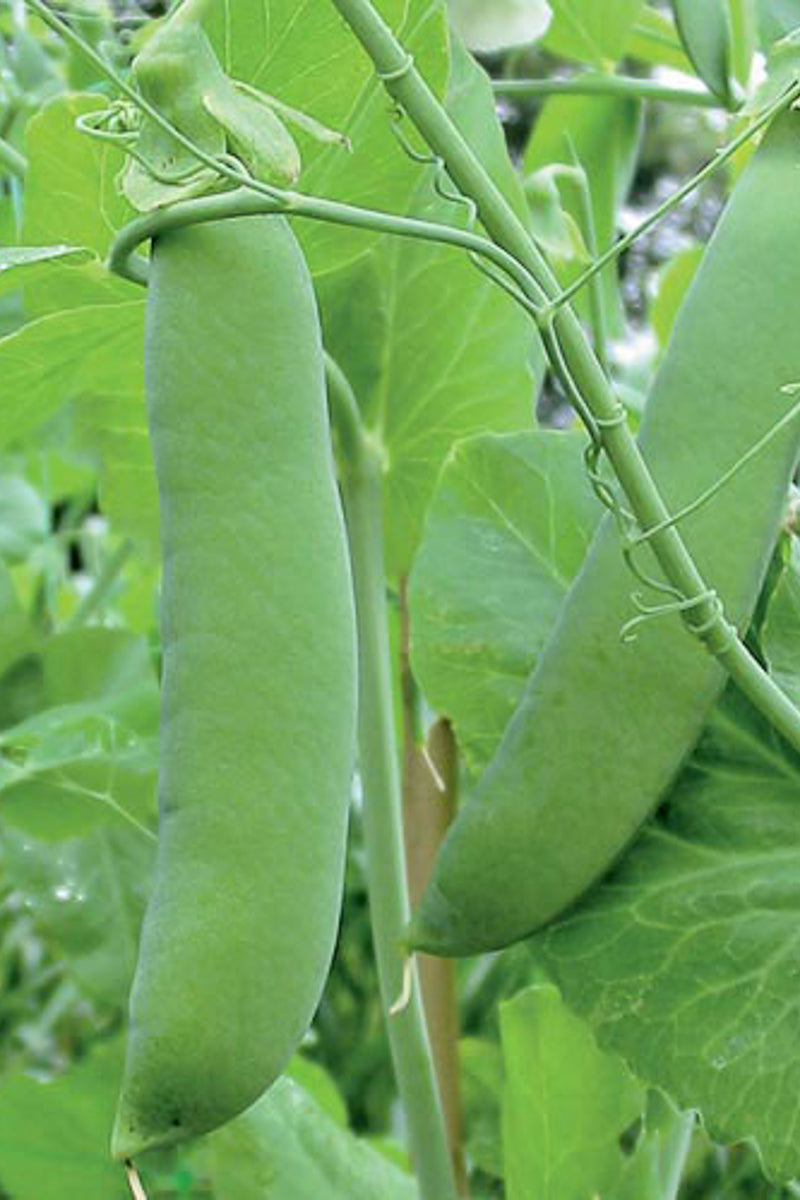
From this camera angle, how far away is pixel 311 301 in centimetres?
55

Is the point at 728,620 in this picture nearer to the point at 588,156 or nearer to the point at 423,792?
the point at 423,792

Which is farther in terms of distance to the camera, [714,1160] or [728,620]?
[714,1160]

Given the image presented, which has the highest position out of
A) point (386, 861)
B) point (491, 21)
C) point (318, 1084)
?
point (491, 21)

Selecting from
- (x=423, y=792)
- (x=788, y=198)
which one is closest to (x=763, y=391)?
(x=788, y=198)

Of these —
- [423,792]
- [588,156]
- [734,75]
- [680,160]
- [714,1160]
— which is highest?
[734,75]

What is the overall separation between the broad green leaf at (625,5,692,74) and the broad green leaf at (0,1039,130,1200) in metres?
0.60

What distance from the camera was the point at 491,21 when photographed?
0.89 meters

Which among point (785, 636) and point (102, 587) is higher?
point (785, 636)

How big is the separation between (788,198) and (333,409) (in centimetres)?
21

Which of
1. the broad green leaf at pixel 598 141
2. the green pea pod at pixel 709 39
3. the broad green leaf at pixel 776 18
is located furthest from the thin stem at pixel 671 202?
the broad green leaf at pixel 598 141

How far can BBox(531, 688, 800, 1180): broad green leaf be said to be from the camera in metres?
0.69

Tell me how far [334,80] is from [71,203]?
0.11m

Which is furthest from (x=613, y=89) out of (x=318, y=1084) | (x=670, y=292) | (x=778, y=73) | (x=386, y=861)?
(x=318, y=1084)

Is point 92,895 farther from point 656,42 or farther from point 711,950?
point 656,42
